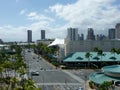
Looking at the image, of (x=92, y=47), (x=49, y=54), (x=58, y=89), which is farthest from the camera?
(x=49, y=54)

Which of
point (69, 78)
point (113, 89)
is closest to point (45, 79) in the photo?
point (69, 78)

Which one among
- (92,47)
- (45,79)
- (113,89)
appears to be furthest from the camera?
(92,47)

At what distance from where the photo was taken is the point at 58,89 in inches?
3300

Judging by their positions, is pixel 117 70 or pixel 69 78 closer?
pixel 117 70

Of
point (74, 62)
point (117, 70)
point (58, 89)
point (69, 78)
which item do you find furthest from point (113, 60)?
point (58, 89)

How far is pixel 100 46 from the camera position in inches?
6383

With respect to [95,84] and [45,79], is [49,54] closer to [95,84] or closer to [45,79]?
[45,79]

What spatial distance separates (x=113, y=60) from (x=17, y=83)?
219ft

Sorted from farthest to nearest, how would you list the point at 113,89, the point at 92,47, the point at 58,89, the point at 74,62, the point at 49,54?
the point at 49,54
the point at 92,47
the point at 74,62
the point at 58,89
the point at 113,89

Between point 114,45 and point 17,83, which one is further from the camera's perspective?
point 114,45

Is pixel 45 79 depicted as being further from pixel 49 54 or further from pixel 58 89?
pixel 49 54

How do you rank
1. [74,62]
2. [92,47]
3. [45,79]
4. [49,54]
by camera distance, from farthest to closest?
1. [49,54]
2. [92,47]
3. [74,62]
4. [45,79]

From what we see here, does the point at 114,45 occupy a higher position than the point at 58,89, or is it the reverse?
the point at 114,45

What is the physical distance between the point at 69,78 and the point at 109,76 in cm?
2024
